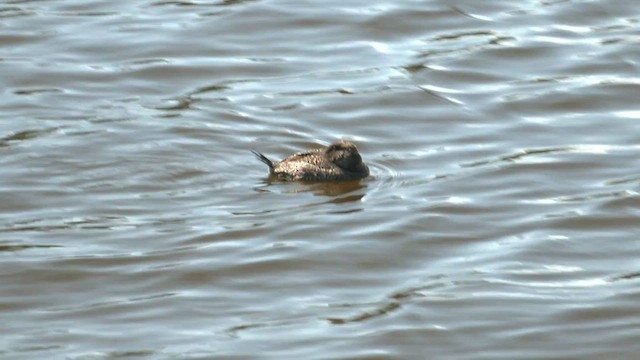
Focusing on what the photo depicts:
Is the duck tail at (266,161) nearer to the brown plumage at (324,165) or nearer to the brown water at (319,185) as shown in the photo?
the brown plumage at (324,165)

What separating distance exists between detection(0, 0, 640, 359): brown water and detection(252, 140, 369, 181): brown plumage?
0.41 feet

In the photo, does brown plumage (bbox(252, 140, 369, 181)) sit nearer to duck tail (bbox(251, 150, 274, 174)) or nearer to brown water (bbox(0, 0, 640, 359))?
duck tail (bbox(251, 150, 274, 174))

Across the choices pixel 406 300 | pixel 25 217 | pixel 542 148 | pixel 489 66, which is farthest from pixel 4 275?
pixel 489 66

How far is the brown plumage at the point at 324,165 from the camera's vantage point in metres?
12.8

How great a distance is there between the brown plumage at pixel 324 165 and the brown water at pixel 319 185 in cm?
13

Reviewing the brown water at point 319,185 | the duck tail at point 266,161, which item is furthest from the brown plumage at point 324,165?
the brown water at point 319,185

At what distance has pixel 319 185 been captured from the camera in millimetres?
12984

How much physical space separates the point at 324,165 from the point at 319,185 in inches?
7.1

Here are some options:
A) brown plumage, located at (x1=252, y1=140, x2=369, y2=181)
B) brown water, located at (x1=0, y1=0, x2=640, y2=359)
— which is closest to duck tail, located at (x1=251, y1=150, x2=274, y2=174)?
brown plumage, located at (x1=252, y1=140, x2=369, y2=181)

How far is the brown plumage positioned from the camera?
12.8 metres

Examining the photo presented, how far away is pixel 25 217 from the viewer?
1197cm

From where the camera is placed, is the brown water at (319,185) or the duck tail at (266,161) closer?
the brown water at (319,185)

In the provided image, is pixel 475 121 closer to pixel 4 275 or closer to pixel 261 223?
pixel 261 223

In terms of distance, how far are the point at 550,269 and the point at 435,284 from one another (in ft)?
2.48
